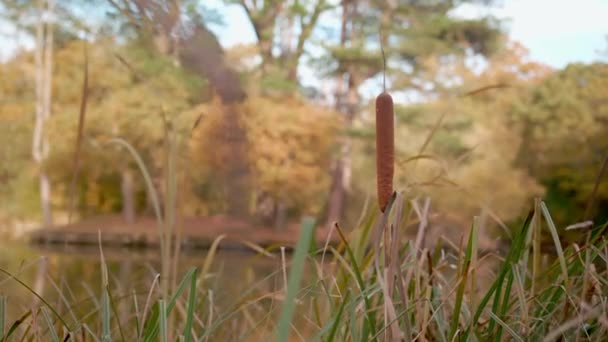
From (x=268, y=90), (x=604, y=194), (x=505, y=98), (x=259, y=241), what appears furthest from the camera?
(x=505, y=98)

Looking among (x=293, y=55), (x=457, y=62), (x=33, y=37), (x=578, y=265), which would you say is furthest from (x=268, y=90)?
(x=578, y=265)

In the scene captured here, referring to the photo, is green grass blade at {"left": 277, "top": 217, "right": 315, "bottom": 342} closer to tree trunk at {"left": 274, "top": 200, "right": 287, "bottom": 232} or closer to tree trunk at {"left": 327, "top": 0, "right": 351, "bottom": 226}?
tree trunk at {"left": 274, "top": 200, "right": 287, "bottom": 232}

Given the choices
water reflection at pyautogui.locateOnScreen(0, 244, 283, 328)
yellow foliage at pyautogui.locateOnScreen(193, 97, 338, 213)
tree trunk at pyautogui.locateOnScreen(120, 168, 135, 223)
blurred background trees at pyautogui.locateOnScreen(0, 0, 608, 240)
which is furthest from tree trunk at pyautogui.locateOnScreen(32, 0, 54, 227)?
water reflection at pyautogui.locateOnScreen(0, 244, 283, 328)

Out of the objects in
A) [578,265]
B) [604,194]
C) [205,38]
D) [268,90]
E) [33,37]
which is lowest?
[604,194]

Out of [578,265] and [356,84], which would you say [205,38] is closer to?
[578,265]

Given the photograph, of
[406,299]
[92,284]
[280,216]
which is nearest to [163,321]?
[406,299]

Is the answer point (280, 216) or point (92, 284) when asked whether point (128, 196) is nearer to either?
point (280, 216)

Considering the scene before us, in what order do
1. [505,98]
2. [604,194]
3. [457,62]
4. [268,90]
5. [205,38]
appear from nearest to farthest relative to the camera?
[205,38] → [604,194] → [268,90] → [505,98] → [457,62]
